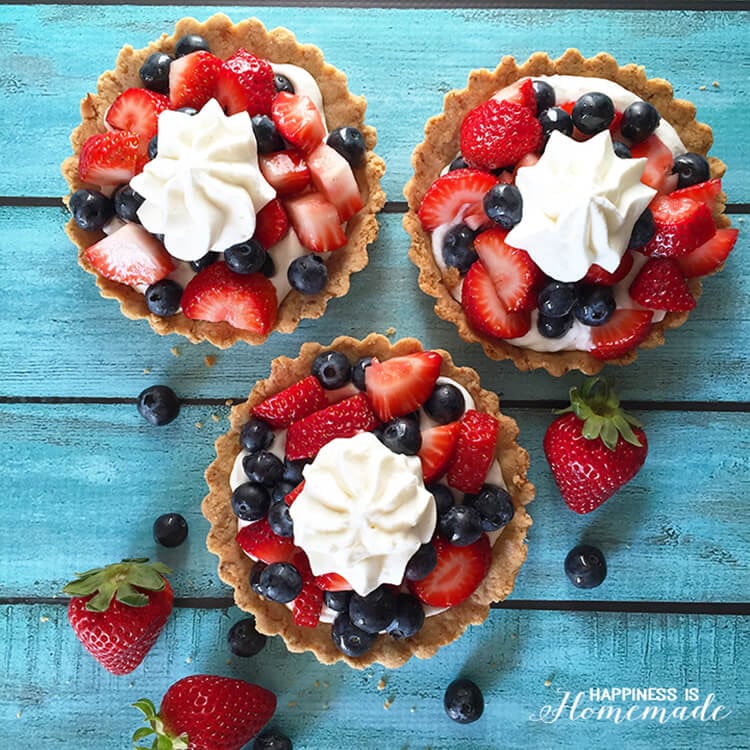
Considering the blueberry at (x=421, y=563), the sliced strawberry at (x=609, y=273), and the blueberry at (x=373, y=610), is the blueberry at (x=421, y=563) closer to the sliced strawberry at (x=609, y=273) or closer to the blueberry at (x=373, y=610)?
the blueberry at (x=373, y=610)

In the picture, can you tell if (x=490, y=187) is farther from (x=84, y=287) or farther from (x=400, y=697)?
(x=400, y=697)

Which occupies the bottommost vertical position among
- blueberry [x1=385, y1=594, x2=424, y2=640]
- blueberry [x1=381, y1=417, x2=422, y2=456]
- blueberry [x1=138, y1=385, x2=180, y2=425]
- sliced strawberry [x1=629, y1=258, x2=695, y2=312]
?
blueberry [x1=385, y1=594, x2=424, y2=640]

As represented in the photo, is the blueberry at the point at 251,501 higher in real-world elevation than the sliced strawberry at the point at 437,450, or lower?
lower

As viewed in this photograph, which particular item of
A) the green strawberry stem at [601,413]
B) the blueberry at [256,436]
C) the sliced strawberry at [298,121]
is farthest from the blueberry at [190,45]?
the green strawberry stem at [601,413]

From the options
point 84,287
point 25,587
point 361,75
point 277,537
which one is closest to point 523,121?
point 361,75

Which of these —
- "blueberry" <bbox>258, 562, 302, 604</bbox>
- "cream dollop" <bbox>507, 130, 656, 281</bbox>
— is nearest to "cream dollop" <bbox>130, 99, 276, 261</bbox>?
"cream dollop" <bbox>507, 130, 656, 281</bbox>

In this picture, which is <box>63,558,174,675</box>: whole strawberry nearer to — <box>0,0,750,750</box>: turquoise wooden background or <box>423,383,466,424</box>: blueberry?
<box>0,0,750,750</box>: turquoise wooden background

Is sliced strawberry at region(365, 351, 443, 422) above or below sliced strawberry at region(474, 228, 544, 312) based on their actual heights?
below
